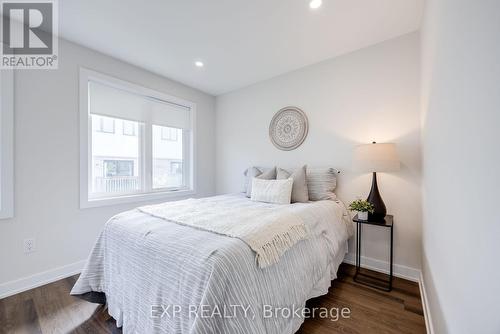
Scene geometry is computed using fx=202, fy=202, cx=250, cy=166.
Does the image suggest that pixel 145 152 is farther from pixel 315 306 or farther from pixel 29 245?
pixel 315 306

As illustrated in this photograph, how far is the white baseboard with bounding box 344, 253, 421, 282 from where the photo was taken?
6.74ft

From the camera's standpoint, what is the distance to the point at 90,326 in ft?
4.78

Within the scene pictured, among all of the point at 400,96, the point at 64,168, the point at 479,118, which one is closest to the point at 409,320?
the point at 479,118

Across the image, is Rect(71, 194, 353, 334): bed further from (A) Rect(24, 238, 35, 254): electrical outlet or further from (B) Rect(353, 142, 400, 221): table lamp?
(A) Rect(24, 238, 35, 254): electrical outlet

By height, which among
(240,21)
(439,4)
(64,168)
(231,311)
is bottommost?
(231,311)

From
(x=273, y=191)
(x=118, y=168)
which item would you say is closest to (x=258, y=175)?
(x=273, y=191)

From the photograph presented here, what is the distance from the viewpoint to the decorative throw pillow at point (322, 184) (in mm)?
2385

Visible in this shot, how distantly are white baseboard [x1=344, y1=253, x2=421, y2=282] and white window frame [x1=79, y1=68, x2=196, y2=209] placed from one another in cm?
255

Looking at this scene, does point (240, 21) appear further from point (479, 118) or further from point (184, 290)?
point (184, 290)

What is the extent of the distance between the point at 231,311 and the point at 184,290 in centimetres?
25

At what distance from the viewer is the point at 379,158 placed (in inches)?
73.9

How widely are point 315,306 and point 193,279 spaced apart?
49.3 inches
